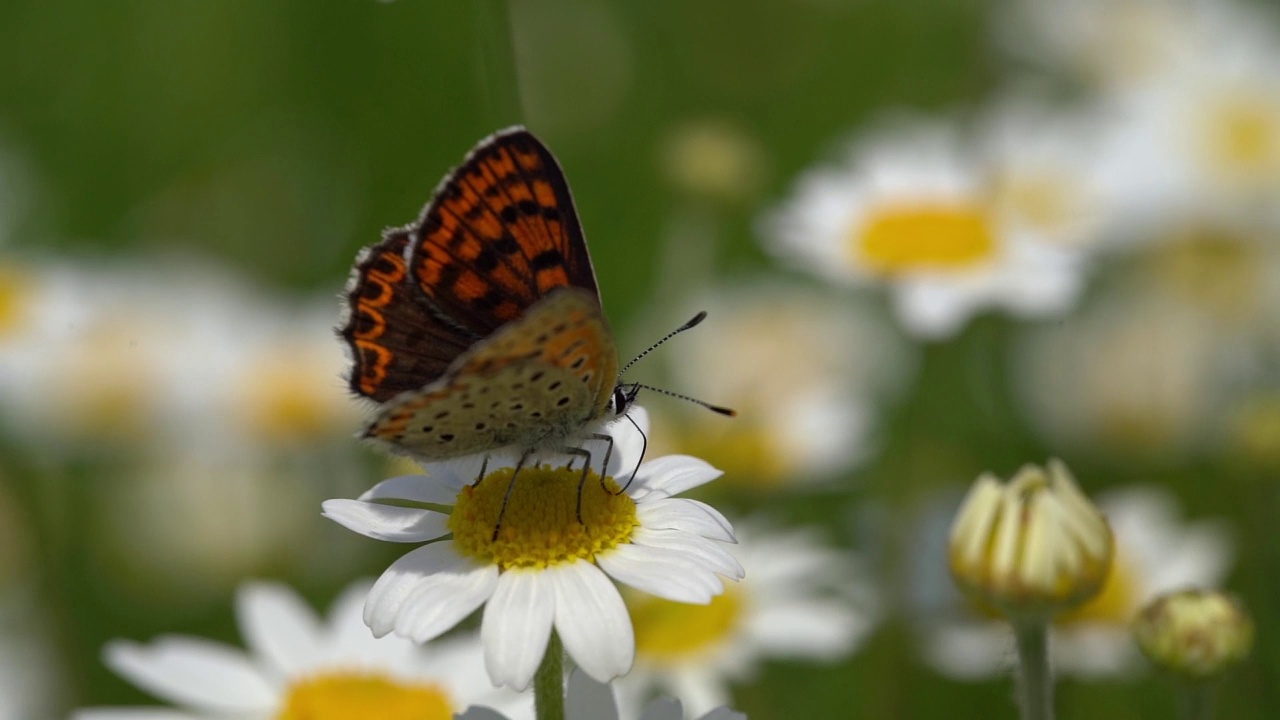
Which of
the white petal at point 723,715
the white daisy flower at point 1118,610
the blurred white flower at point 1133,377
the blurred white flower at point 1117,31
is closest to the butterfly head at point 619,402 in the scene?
the white petal at point 723,715

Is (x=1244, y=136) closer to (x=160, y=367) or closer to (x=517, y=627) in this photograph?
(x=160, y=367)

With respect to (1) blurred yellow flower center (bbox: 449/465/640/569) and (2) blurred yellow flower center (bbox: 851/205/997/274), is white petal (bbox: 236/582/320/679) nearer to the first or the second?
(1) blurred yellow flower center (bbox: 449/465/640/569)

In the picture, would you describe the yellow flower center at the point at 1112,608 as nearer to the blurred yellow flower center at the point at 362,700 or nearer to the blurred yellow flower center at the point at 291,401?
the blurred yellow flower center at the point at 362,700

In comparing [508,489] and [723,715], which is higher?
[508,489]

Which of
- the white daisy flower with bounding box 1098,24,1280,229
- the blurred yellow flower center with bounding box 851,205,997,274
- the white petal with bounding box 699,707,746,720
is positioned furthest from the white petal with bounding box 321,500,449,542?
the white daisy flower with bounding box 1098,24,1280,229

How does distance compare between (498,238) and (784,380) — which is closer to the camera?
(498,238)

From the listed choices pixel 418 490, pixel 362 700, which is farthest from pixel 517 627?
pixel 362 700

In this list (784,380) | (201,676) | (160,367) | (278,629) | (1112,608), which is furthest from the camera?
(784,380)
